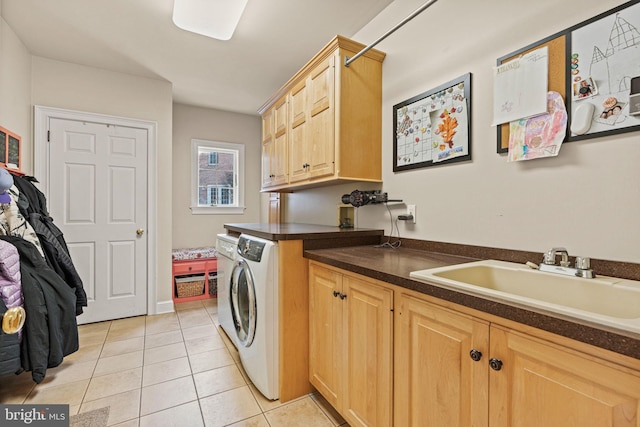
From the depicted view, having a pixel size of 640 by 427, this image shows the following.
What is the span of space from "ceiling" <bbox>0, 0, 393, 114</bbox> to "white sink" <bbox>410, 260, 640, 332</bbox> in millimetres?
1936

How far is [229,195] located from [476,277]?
3.93 m

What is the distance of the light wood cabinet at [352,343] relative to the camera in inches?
47.4

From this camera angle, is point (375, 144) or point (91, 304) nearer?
point (375, 144)

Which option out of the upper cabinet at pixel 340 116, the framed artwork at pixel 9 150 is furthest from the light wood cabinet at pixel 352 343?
the framed artwork at pixel 9 150

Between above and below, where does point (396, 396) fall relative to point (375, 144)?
below

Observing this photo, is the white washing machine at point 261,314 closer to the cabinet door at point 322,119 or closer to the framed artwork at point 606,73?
the cabinet door at point 322,119

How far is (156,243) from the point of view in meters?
3.29

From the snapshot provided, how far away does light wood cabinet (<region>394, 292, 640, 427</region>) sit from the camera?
637 millimetres

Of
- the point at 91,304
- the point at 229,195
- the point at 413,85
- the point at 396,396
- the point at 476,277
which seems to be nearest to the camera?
the point at 396,396

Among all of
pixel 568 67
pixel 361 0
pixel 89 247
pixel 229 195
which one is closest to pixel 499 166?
pixel 568 67

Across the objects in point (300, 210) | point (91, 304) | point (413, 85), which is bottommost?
point (91, 304)

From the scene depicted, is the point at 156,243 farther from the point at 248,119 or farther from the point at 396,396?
the point at 396,396

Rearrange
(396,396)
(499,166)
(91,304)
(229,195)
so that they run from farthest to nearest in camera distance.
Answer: (229,195)
(91,304)
(499,166)
(396,396)

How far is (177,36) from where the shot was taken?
8.23 feet
